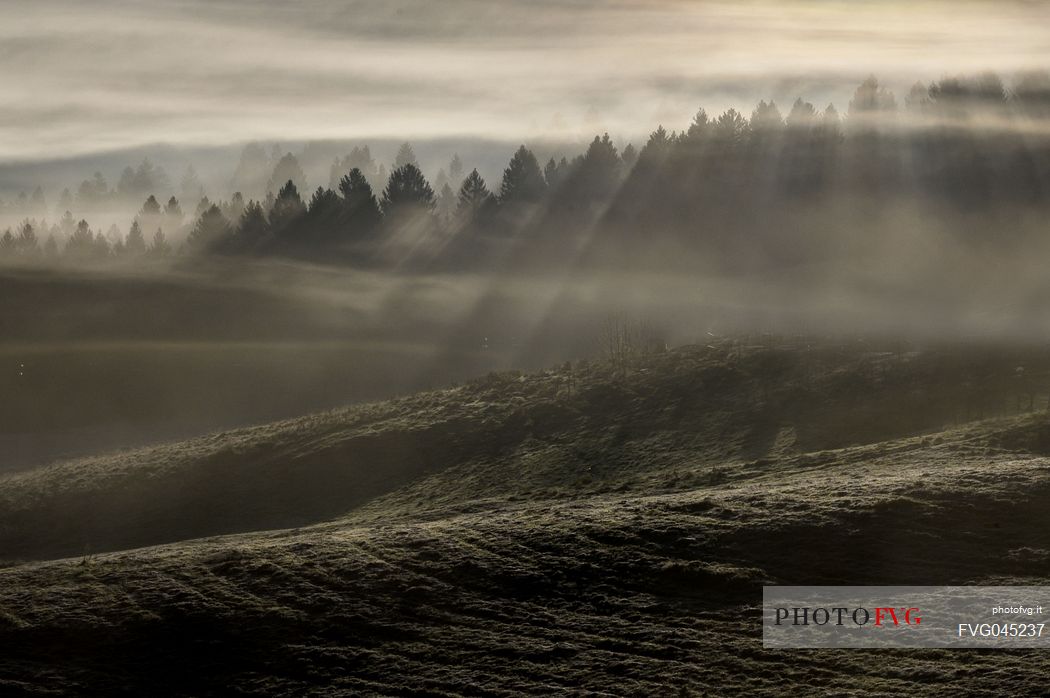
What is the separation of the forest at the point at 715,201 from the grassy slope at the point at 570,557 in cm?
5507

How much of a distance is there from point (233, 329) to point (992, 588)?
91859mm

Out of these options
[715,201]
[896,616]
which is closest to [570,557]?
[896,616]

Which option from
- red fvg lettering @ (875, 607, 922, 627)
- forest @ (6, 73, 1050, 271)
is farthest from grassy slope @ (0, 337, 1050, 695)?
forest @ (6, 73, 1050, 271)

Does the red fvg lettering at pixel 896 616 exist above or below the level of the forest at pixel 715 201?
below

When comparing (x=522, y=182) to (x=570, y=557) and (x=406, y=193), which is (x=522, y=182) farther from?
(x=570, y=557)

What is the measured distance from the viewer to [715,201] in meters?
108

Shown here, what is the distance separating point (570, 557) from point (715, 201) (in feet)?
288

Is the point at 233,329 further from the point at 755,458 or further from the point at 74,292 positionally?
the point at 755,458

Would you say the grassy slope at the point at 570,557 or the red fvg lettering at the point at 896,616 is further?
the red fvg lettering at the point at 896,616

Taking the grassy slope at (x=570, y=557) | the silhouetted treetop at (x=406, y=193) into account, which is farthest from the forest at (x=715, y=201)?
the grassy slope at (x=570, y=557)

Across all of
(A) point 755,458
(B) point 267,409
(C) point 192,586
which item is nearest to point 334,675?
(C) point 192,586

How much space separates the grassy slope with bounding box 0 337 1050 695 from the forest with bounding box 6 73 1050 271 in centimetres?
5507

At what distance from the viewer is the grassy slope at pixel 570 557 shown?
18.9 meters

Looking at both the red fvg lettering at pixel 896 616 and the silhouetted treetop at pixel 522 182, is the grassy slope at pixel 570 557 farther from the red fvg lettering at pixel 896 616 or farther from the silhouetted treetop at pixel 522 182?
the silhouetted treetop at pixel 522 182
